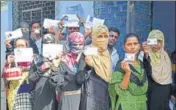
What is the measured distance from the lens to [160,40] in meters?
4.38

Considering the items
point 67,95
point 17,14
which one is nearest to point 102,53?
point 67,95

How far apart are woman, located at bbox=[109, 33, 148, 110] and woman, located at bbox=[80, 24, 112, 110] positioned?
0.36ft

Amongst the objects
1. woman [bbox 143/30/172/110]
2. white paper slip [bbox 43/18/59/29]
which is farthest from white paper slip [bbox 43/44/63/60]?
woman [bbox 143/30/172/110]

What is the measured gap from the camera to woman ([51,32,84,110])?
414cm

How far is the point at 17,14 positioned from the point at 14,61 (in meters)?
2.32

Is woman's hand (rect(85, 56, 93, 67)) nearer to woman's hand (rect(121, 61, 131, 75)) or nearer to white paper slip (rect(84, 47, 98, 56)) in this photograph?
white paper slip (rect(84, 47, 98, 56))

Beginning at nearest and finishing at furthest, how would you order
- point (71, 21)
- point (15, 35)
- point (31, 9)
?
point (15, 35) < point (71, 21) < point (31, 9)

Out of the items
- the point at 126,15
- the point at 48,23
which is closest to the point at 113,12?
the point at 126,15

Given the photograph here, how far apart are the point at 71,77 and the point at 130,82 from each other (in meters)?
0.60

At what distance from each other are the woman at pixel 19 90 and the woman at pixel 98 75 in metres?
0.60

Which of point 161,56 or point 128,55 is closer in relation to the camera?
point 128,55

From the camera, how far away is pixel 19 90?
172 inches

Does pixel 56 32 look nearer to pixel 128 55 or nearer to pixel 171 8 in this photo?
pixel 128 55

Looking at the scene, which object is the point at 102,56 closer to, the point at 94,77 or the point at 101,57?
the point at 101,57
